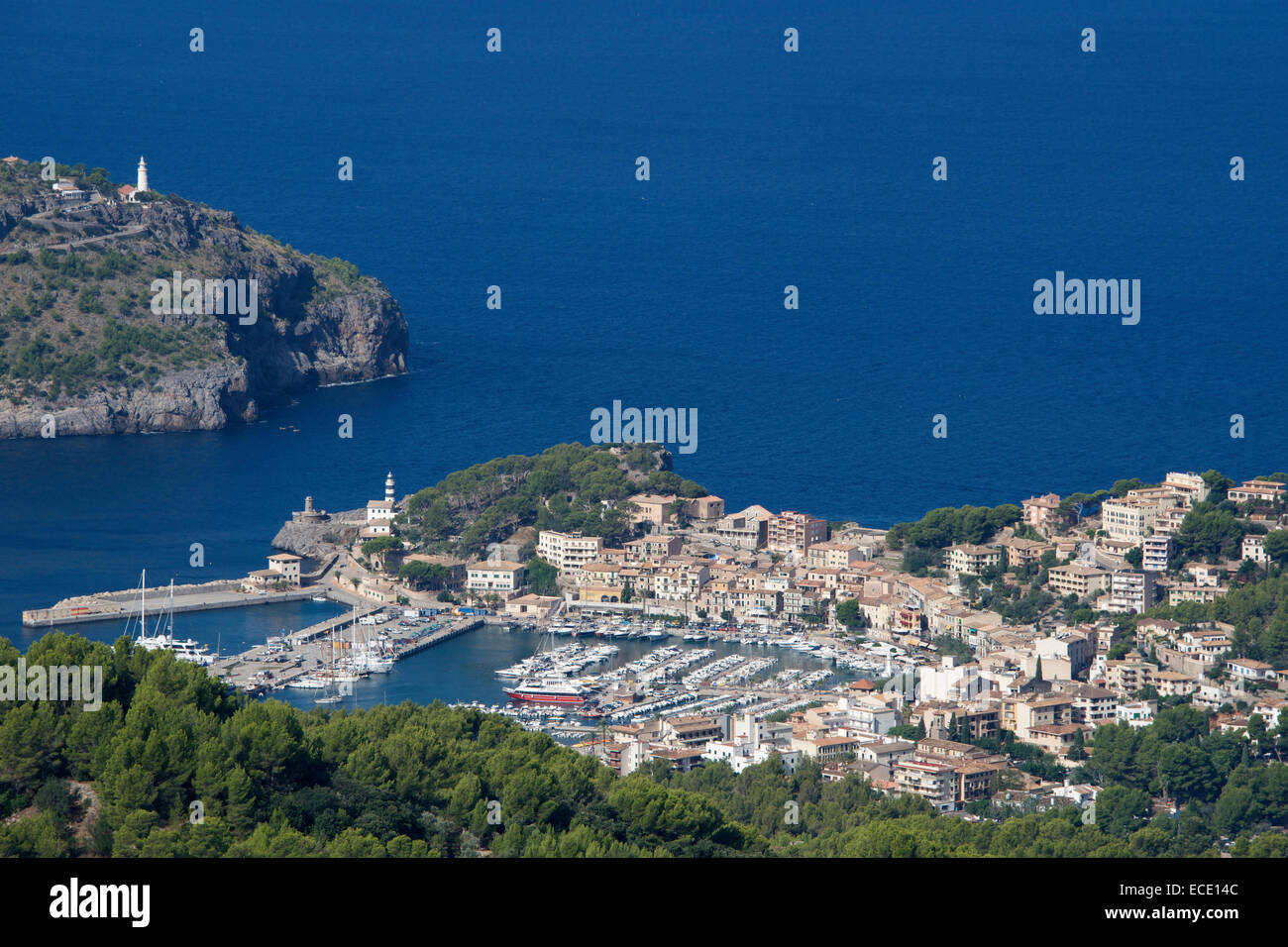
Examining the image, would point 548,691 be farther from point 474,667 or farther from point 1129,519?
point 1129,519

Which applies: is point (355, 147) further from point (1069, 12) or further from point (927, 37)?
point (1069, 12)

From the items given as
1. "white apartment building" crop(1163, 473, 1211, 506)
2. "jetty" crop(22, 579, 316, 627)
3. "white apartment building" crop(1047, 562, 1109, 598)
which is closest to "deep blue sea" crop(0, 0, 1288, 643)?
"jetty" crop(22, 579, 316, 627)

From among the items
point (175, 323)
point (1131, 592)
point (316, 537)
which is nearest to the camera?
point (1131, 592)

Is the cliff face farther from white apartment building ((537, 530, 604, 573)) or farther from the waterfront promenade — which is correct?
the waterfront promenade

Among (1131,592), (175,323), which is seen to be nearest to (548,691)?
(1131,592)

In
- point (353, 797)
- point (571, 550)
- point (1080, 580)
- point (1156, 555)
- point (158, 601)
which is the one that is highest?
point (571, 550)

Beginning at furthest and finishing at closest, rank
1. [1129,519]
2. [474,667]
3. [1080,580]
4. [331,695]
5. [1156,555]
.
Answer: [1129,519] < [1156,555] < [1080,580] < [474,667] < [331,695]

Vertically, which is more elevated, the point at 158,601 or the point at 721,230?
the point at 721,230

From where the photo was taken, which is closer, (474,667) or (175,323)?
(474,667)
